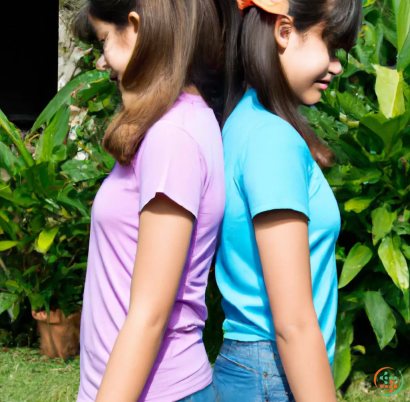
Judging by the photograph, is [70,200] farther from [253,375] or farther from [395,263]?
[253,375]

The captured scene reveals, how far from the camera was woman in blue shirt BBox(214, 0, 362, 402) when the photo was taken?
1136 millimetres

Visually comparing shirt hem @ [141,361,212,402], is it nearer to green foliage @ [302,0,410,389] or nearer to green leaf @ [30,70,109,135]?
green foliage @ [302,0,410,389]

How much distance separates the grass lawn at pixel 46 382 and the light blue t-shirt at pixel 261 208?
2.02 metres

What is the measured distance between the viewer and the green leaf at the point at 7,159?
3.17 meters

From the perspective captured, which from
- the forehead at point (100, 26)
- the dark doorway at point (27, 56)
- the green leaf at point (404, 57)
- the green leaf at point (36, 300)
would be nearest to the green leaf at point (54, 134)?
the green leaf at point (36, 300)

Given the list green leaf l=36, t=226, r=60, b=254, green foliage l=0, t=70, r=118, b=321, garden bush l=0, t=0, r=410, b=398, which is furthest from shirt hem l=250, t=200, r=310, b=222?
green leaf l=36, t=226, r=60, b=254

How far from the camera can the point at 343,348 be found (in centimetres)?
292

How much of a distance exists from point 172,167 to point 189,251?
18 cm

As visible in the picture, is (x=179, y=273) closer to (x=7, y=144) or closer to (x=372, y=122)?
(x=372, y=122)

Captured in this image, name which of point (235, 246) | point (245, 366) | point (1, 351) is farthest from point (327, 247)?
point (1, 351)

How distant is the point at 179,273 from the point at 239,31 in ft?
1.97

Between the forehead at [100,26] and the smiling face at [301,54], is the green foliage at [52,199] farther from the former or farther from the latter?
the smiling face at [301,54]

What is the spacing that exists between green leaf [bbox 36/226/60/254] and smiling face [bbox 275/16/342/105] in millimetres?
2099

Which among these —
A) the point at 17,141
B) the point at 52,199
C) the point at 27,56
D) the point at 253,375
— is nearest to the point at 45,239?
the point at 52,199
